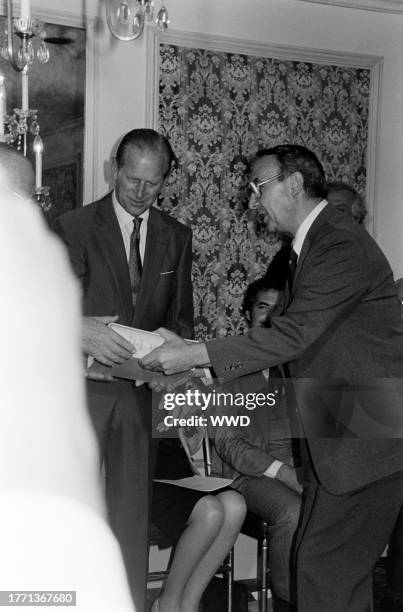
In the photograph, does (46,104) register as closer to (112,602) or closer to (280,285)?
(280,285)

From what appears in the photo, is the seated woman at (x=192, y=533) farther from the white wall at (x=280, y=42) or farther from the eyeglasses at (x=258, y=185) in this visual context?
the white wall at (x=280, y=42)

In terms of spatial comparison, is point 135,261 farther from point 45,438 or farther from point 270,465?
point 45,438

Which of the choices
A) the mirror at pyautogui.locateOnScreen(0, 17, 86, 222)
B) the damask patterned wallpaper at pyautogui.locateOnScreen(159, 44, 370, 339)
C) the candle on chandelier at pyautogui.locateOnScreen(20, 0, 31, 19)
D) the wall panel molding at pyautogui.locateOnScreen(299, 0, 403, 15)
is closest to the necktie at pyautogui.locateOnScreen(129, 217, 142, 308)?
the candle on chandelier at pyautogui.locateOnScreen(20, 0, 31, 19)

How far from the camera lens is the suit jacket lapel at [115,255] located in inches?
99.7

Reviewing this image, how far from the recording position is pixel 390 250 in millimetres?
4473

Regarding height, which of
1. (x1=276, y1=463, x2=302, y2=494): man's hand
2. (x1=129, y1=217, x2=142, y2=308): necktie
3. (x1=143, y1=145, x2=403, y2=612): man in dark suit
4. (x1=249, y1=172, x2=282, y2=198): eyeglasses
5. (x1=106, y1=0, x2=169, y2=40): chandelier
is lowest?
(x1=276, y1=463, x2=302, y2=494): man's hand

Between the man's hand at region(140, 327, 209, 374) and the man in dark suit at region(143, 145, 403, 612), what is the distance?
0.74 feet

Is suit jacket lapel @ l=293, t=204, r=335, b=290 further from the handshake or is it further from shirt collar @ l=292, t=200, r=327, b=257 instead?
the handshake

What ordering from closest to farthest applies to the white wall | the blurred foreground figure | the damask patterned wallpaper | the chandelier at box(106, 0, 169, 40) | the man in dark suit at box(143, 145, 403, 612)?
the blurred foreground figure → the man in dark suit at box(143, 145, 403, 612) → the chandelier at box(106, 0, 169, 40) → the white wall → the damask patterned wallpaper

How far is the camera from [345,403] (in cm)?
198

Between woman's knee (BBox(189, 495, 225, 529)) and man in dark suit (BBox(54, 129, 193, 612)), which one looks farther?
woman's knee (BBox(189, 495, 225, 529))

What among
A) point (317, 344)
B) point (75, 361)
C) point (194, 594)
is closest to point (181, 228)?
point (317, 344)

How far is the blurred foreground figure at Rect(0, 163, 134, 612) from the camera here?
689 mm

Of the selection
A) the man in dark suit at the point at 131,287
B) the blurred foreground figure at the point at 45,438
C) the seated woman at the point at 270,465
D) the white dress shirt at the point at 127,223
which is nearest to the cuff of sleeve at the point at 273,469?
the seated woman at the point at 270,465
